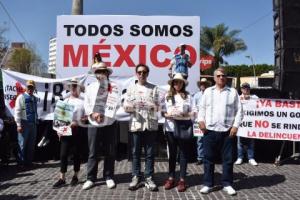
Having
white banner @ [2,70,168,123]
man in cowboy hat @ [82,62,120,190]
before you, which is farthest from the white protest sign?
white banner @ [2,70,168,123]

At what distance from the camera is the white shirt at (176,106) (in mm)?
7242

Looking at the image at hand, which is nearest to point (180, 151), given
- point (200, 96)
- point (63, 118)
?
point (63, 118)

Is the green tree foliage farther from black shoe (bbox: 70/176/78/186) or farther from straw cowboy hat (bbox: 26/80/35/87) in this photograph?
black shoe (bbox: 70/176/78/186)

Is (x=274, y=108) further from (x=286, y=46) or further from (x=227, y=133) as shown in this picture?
(x=227, y=133)

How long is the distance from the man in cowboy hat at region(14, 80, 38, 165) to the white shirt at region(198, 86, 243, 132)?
12.6 feet

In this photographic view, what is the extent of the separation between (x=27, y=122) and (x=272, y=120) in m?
5.07

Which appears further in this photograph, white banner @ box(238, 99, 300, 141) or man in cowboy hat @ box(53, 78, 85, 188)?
white banner @ box(238, 99, 300, 141)

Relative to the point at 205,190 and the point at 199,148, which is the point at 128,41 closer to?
the point at 199,148

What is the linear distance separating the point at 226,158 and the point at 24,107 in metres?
4.32

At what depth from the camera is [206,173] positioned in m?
7.20

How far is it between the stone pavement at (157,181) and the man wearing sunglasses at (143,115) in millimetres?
382

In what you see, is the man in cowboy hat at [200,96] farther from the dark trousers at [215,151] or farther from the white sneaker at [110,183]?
the white sneaker at [110,183]

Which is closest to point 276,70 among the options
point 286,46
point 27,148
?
point 286,46

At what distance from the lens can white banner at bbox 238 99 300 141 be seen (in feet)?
31.9
